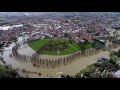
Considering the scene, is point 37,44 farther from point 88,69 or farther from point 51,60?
point 88,69

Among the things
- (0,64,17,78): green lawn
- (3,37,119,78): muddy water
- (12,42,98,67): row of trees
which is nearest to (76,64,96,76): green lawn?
(3,37,119,78): muddy water

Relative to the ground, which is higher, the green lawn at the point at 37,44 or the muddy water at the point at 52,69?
the green lawn at the point at 37,44

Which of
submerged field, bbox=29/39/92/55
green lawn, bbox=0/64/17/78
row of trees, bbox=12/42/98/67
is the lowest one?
green lawn, bbox=0/64/17/78

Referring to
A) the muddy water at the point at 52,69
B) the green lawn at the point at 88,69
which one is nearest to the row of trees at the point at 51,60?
the muddy water at the point at 52,69

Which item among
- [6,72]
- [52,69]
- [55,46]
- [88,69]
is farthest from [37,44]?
[88,69]

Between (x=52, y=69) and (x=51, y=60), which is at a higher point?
(x=51, y=60)

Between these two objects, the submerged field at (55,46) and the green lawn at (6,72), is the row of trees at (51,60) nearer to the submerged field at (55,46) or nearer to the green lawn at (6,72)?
the submerged field at (55,46)

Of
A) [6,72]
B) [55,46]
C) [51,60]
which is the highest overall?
[55,46]

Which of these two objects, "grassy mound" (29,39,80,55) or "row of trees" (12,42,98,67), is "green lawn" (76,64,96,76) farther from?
"grassy mound" (29,39,80,55)

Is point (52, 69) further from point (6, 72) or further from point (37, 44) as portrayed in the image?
point (6, 72)
